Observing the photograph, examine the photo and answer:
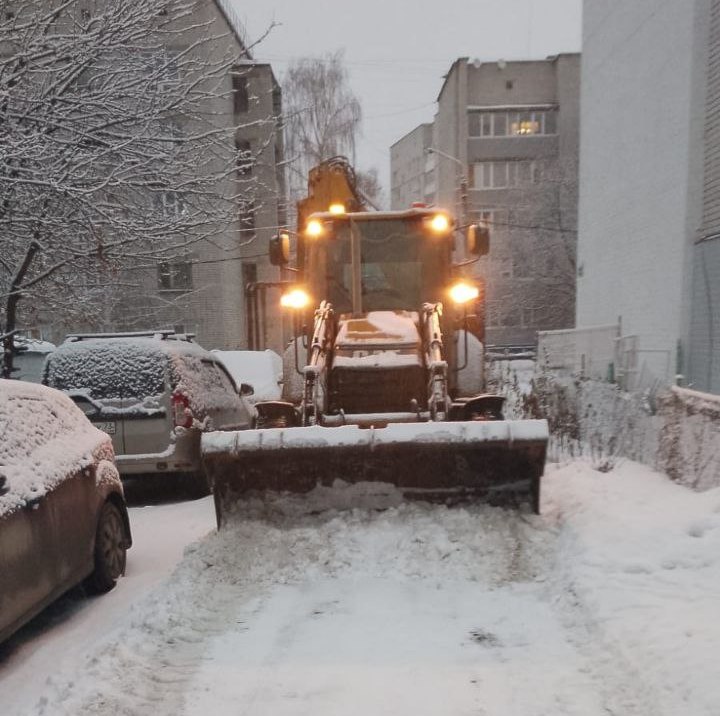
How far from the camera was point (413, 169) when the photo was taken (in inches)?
3044

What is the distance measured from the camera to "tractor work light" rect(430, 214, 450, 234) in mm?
7469

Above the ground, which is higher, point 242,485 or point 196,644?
point 242,485

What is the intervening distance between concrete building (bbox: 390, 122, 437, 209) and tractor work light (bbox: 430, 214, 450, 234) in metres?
60.8

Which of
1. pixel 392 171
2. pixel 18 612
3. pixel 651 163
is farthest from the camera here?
pixel 392 171

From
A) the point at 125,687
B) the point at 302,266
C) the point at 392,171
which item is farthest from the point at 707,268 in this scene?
the point at 392,171

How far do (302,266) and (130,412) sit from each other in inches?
106

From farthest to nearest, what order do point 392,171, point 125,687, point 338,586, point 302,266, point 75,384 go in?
point 392,171 < point 302,266 < point 75,384 < point 338,586 < point 125,687

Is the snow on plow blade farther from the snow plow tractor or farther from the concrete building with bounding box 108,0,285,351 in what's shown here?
the concrete building with bounding box 108,0,285,351

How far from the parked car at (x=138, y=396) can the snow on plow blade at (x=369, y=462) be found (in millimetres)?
2013

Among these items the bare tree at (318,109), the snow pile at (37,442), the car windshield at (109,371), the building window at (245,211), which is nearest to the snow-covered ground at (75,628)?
the snow pile at (37,442)

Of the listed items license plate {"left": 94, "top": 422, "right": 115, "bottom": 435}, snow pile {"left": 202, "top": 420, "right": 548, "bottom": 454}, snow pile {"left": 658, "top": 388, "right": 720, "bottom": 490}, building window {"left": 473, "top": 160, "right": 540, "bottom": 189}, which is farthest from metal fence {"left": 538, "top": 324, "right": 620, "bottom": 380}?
building window {"left": 473, "top": 160, "right": 540, "bottom": 189}

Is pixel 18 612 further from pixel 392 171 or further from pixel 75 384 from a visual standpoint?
pixel 392 171

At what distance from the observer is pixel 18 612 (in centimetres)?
366

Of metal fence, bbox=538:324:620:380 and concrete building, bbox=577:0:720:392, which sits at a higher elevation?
concrete building, bbox=577:0:720:392
